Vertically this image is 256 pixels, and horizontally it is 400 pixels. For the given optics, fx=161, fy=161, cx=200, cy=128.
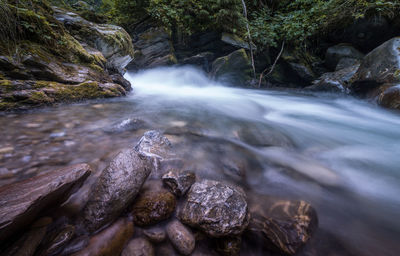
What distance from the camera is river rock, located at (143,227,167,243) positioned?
114 centimetres

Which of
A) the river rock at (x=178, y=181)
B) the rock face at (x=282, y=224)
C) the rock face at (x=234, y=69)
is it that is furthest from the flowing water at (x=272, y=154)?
the rock face at (x=234, y=69)

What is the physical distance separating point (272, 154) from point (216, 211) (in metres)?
1.45

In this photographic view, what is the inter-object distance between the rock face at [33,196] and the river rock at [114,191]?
0.18 m

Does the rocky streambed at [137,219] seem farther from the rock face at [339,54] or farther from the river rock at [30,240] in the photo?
the rock face at [339,54]

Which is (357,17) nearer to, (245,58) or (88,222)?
(245,58)

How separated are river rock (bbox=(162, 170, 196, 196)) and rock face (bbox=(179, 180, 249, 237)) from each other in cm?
11

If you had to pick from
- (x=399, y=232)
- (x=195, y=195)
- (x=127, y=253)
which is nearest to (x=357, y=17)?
(x=399, y=232)

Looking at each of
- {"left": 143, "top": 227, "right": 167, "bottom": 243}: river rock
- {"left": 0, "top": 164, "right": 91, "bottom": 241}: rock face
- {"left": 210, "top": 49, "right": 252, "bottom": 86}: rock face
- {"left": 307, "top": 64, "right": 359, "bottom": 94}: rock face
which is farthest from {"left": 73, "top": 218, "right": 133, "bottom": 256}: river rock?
{"left": 210, "top": 49, "right": 252, "bottom": 86}: rock face

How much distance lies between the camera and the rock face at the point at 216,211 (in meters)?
1.14

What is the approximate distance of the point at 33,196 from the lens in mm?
998

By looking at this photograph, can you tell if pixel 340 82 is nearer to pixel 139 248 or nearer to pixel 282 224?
pixel 282 224

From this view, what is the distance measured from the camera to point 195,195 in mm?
1333

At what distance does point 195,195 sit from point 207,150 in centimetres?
99

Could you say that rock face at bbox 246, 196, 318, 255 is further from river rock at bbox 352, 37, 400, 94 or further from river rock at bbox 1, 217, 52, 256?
river rock at bbox 352, 37, 400, 94
